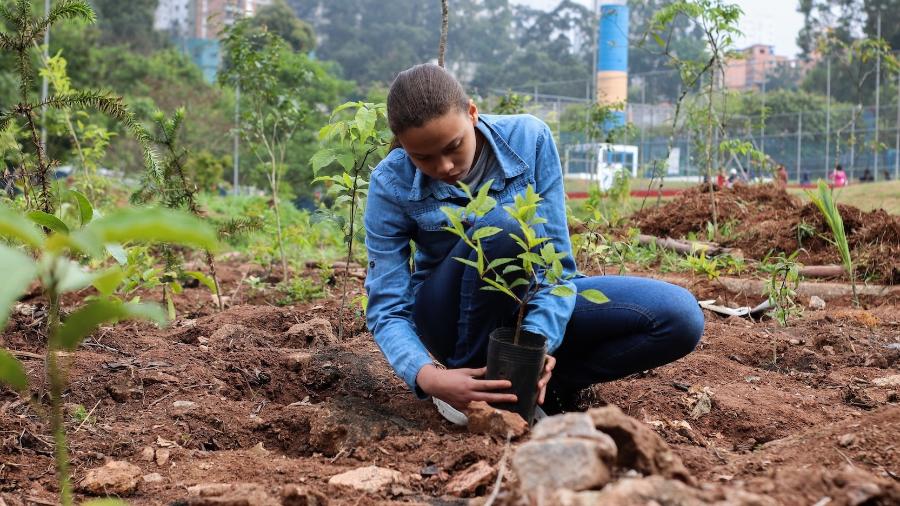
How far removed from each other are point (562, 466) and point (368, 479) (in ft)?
2.11

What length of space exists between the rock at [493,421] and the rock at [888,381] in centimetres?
150

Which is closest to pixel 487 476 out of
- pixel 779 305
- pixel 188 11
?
pixel 779 305

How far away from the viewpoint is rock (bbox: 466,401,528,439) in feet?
6.04

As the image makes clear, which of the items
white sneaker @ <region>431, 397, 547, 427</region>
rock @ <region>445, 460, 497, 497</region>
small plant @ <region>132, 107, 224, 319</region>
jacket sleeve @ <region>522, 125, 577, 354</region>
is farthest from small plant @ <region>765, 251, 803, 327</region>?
small plant @ <region>132, 107, 224, 319</region>

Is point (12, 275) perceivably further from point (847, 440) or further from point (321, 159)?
point (321, 159)

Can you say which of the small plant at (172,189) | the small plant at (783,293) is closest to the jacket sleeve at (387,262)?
the small plant at (172,189)

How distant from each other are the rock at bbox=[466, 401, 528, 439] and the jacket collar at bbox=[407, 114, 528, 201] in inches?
23.7

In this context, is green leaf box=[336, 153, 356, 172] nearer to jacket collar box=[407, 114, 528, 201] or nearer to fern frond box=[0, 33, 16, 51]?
jacket collar box=[407, 114, 528, 201]

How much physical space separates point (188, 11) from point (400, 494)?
41.0 m

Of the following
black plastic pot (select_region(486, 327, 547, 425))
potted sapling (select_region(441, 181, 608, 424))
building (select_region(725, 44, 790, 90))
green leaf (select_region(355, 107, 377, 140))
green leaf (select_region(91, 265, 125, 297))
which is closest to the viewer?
green leaf (select_region(91, 265, 125, 297))

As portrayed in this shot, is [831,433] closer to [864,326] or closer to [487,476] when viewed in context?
[487,476]

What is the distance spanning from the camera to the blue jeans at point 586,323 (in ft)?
7.45

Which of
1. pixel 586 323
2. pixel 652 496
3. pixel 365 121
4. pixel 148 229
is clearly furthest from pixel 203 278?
pixel 148 229

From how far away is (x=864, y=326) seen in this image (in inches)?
150
